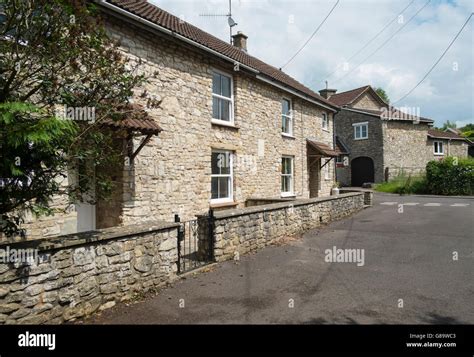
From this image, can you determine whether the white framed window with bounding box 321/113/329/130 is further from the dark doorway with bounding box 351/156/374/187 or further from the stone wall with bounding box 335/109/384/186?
the dark doorway with bounding box 351/156/374/187

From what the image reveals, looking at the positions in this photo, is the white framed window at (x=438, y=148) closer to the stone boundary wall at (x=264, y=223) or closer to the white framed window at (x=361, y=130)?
the white framed window at (x=361, y=130)

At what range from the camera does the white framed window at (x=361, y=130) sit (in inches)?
1145

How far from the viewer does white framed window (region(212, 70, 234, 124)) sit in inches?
422

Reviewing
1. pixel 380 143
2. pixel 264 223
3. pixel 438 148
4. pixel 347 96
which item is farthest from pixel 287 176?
pixel 438 148

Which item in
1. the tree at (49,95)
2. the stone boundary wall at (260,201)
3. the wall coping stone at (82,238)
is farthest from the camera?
the stone boundary wall at (260,201)

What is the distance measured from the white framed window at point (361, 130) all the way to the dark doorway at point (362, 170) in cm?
192

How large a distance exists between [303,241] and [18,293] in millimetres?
6712

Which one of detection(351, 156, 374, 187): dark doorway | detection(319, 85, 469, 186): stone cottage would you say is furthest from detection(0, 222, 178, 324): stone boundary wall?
detection(351, 156, 374, 187): dark doorway

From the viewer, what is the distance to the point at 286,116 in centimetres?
1470

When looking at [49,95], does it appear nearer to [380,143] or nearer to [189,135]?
[189,135]

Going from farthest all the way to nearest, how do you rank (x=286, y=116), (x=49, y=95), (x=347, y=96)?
(x=347, y=96) → (x=286, y=116) → (x=49, y=95)

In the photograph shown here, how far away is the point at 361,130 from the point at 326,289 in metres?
26.9

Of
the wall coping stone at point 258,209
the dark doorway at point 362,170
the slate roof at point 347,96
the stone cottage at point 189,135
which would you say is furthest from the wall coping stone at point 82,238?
the slate roof at point 347,96

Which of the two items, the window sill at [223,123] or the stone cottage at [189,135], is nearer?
the stone cottage at [189,135]
